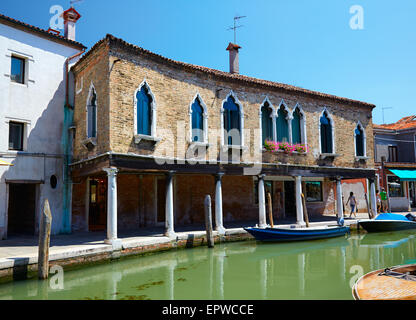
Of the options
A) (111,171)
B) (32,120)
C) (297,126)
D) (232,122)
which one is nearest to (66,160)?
(32,120)

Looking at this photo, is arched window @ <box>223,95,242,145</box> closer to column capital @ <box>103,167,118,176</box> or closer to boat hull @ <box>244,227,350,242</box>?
boat hull @ <box>244,227,350,242</box>

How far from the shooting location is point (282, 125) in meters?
14.1

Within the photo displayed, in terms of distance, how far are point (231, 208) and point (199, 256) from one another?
5.76 metres

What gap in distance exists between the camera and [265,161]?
43.9 feet

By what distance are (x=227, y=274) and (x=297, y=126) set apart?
8364 millimetres

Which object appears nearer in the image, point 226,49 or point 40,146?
point 40,146

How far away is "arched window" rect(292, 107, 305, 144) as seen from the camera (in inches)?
570

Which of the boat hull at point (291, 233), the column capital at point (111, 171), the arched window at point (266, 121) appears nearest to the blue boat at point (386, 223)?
the boat hull at point (291, 233)

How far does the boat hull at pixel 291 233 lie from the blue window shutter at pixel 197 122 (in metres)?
3.55

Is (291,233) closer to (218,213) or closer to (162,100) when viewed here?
(218,213)

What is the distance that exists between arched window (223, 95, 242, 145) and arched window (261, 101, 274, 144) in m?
1.22

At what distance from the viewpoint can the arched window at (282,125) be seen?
45.9 ft
